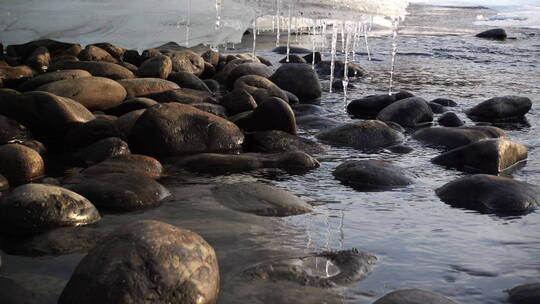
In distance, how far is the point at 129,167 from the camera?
174 inches

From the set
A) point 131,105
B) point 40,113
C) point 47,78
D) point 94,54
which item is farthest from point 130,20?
point 40,113

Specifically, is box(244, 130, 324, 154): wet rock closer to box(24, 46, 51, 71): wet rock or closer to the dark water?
the dark water

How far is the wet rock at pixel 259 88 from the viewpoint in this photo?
698 cm

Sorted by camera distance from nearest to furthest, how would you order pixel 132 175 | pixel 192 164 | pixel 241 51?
pixel 132 175
pixel 192 164
pixel 241 51

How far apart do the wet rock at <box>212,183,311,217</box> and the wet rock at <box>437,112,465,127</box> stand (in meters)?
3.05

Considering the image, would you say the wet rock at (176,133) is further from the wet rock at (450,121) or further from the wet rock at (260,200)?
the wet rock at (450,121)

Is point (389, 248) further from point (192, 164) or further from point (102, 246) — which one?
point (192, 164)

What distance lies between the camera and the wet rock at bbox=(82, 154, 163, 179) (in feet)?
14.3

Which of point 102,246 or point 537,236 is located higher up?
point 102,246

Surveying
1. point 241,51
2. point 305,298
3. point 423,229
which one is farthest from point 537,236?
point 241,51

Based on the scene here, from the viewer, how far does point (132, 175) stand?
4.05m

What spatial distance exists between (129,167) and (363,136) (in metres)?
2.20

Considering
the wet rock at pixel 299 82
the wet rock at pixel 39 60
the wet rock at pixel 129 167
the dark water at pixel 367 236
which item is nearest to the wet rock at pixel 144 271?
the dark water at pixel 367 236

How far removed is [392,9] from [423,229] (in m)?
9.51
